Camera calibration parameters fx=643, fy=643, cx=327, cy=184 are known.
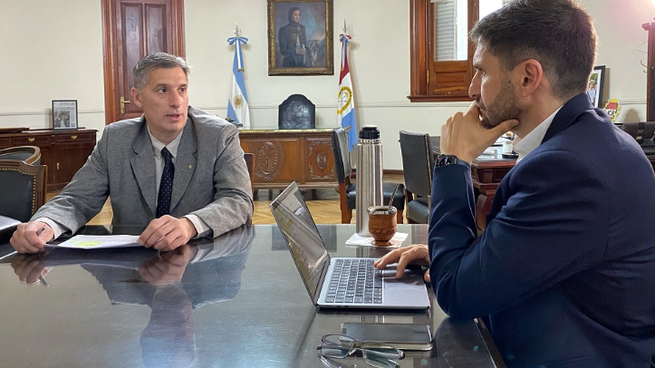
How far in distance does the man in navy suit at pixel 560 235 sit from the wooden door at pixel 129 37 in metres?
7.54

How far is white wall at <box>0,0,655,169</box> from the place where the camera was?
7699mm


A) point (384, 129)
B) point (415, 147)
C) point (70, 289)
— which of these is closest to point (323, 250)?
point (70, 289)

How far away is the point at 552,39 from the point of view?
112cm

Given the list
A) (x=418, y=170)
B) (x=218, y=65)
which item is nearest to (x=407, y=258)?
(x=418, y=170)

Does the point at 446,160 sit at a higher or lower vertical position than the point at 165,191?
higher

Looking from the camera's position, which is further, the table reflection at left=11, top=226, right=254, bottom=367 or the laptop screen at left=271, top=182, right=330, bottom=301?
the laptop screen at left=271, top=182, right=330, bottom=301

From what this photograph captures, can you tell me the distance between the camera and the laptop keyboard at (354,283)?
1.16 m

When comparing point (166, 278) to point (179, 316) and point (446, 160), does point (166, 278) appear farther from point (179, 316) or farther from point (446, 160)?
point (446, 160)

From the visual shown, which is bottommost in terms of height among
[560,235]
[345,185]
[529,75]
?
[345,185]

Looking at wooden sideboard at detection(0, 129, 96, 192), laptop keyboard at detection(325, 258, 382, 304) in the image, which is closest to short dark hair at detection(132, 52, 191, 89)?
laptop keyboard at detection(325, 258, 382, 304)

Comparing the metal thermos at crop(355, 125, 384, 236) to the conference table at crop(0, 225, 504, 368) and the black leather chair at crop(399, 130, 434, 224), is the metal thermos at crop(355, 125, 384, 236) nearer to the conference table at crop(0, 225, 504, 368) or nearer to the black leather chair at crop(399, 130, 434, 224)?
the conference table at crop(0, 225, 504, 368)

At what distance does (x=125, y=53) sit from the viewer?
26.7ft

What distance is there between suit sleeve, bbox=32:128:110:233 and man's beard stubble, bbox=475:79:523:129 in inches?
47.1

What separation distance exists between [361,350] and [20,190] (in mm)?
1509
